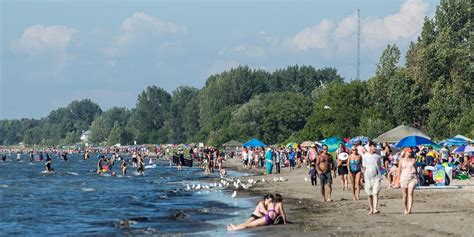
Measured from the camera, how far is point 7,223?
26812 mm

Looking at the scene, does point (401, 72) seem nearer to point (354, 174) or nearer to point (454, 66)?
point (454, 66)

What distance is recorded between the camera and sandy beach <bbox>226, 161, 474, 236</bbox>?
1741 centimetres

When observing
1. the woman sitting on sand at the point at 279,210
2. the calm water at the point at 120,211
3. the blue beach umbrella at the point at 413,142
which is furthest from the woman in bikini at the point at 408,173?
the blue beach umbrella at the point at 413,142

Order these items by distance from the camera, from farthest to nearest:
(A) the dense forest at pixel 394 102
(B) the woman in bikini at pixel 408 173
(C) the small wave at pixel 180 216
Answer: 1. (A) the dense forest at pixel 394 102
2. (C) the small wave at pixel 180 216
3. (B) the woman in bikini at pixel 408 173

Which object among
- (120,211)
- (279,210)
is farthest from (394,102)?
(279,210)

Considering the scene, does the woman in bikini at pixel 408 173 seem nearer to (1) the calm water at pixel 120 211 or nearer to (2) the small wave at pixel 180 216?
(1) the calm water at pixel 120 211

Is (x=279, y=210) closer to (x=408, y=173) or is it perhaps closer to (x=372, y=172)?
(x=372, y=172)

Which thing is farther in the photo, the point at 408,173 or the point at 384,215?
the point at 384,215

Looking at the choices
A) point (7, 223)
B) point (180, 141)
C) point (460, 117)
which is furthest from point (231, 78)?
point (7, 223)

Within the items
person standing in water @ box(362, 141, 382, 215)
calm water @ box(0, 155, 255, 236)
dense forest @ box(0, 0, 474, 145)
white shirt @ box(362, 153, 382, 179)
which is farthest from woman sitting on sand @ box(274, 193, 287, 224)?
dense forest @ box(0, 0, 474, 145)

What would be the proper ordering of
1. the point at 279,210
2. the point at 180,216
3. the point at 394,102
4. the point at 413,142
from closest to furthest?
the point at 279,210
the point at 180,216
the point at 413,142
the point at 394,102

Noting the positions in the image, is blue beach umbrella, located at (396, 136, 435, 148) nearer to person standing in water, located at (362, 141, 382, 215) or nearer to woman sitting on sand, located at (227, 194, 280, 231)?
person standing in water, located at (362, 141, 382, 215)

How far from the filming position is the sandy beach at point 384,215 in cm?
1741

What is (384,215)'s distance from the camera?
20.3m
